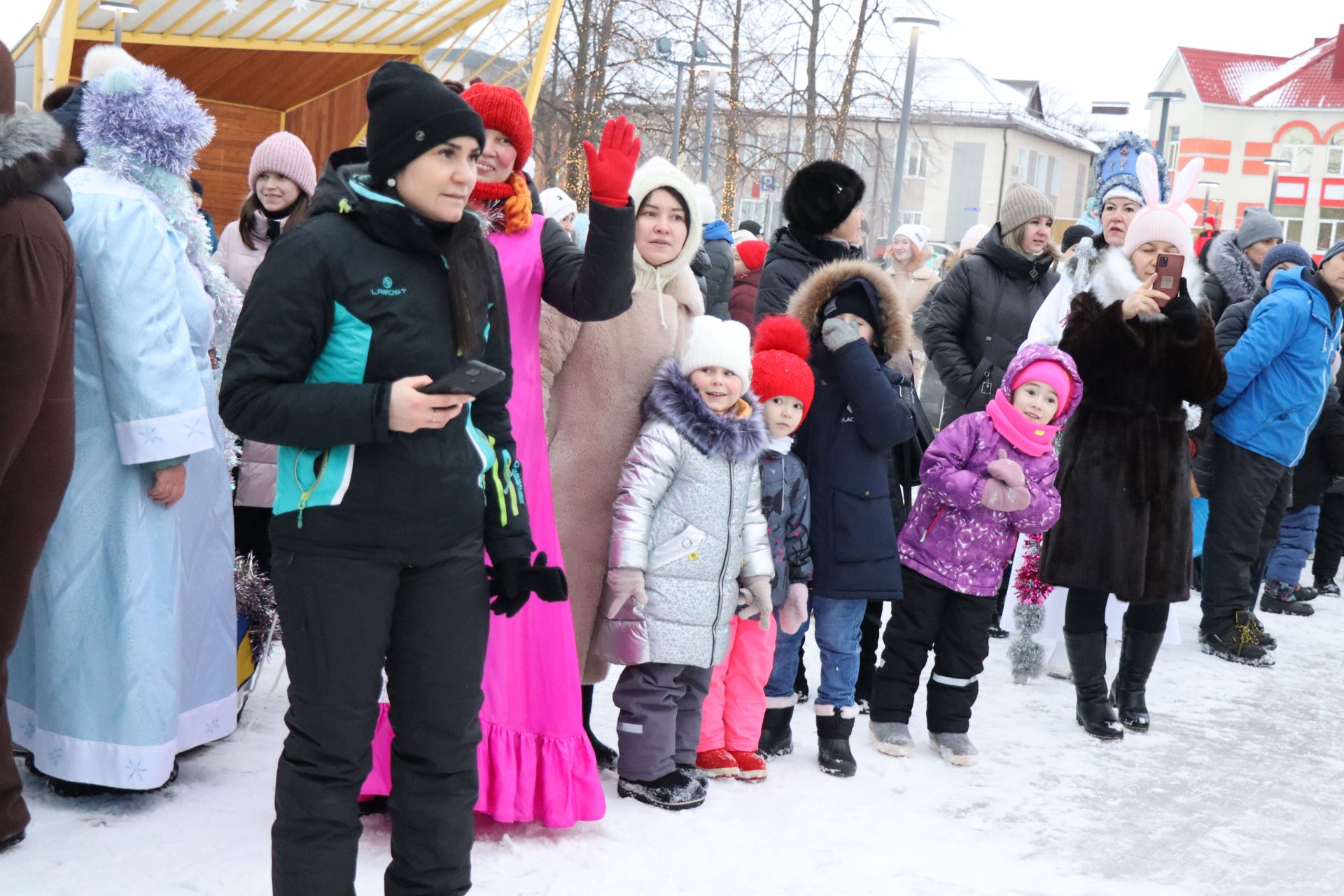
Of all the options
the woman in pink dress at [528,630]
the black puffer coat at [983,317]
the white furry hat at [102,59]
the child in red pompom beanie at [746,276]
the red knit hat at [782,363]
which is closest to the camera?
the woman in pink dress at [528,630]

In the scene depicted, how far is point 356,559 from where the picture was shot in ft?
7.94

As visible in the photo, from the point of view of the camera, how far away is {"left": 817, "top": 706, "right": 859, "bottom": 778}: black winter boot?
4219mm

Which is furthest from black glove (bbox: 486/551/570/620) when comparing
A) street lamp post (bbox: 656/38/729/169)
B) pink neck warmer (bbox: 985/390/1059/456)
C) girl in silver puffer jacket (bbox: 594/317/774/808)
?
street lamp post (bbox: 656/38/729/169)

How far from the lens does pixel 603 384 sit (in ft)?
12.6

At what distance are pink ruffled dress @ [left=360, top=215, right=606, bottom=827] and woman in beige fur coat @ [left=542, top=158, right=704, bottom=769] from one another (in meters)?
0.28

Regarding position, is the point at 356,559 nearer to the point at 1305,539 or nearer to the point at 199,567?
the point at 199,567

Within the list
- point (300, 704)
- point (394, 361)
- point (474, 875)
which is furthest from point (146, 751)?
point (394, 361)

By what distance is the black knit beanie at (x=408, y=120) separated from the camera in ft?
7.91

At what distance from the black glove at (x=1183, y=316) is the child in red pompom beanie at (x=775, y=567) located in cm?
152

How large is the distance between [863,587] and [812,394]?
649 millimetres

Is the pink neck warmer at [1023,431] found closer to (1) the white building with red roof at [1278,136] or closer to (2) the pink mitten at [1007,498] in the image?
(2) the pink mitten at [1007,498]

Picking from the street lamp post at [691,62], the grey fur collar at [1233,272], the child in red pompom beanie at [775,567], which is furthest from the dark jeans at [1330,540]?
the street lamp post at [691,62]

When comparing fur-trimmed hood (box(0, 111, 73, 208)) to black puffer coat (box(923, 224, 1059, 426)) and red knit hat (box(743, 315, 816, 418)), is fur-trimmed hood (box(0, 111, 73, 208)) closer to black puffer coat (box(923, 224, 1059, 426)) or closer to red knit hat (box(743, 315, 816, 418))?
red knit hat (box(743, 315, 816, 418))

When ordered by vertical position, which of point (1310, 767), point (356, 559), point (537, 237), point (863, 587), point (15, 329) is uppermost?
point (537, 237)
